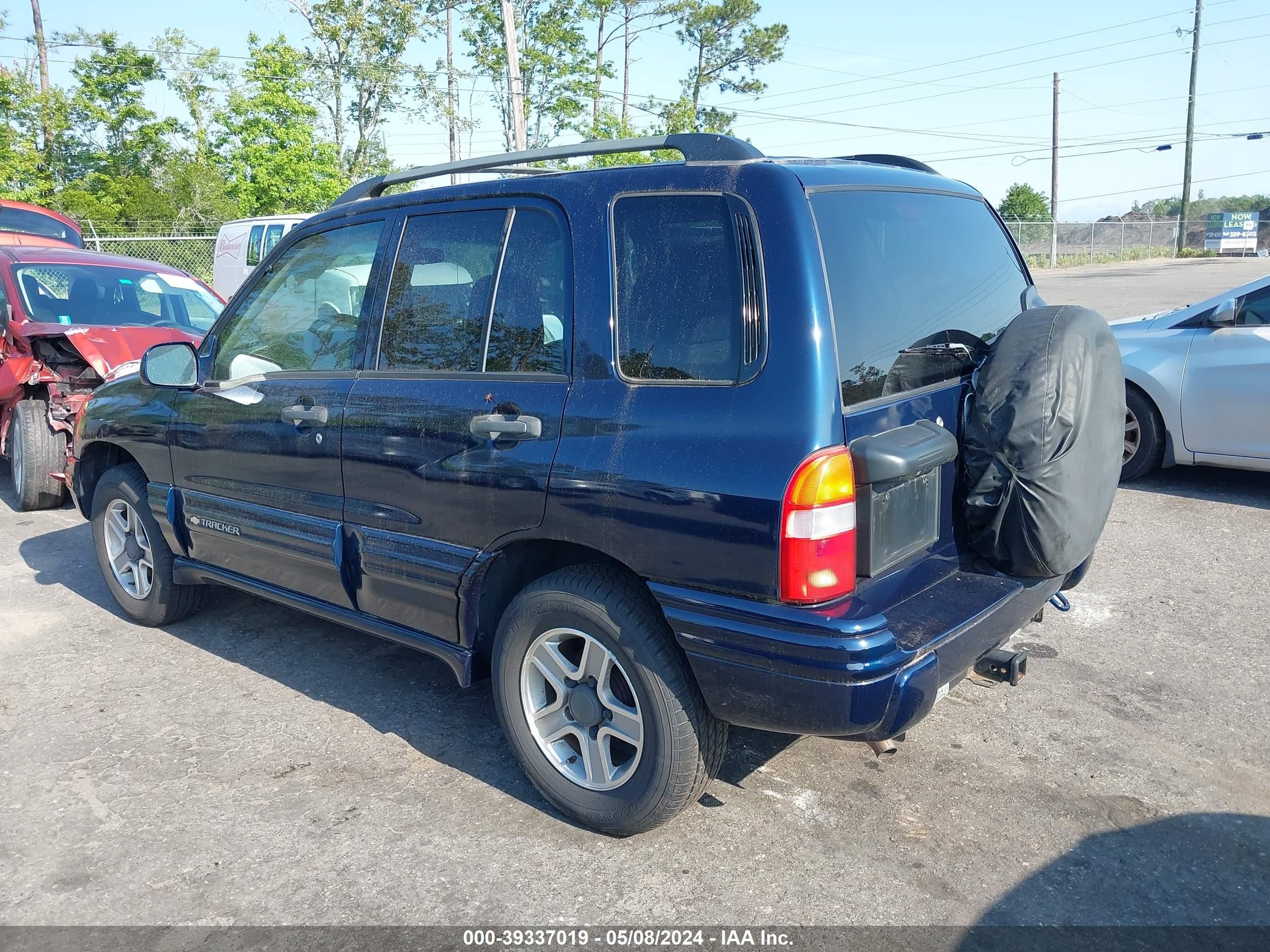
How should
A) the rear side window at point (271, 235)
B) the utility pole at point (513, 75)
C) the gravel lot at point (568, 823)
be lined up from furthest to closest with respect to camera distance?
the utility pole at point (513, 75)
the rear side window at point (271, 235)
the gravel lot at point (568, 823)

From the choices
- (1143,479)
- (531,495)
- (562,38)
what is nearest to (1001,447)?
(531,495)

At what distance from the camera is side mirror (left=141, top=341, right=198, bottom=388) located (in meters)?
4.23

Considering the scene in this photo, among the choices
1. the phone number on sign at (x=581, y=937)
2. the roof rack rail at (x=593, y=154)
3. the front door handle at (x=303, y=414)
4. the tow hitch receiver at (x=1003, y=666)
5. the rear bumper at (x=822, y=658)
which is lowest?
the phone number on sign at (x=581, y=937)

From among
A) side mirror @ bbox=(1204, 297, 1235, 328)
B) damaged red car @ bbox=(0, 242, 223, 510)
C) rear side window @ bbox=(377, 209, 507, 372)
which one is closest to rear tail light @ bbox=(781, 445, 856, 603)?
rear side window @ bbox=(377, 209, 507, 372)

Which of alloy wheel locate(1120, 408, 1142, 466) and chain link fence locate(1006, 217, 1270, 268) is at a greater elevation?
chain link fence locate(1006, 217, 1270, 268)

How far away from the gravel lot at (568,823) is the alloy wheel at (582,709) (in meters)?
0.22

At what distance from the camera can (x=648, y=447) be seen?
2756 mm

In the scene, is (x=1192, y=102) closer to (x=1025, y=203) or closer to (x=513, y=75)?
(x=1025, y=203)

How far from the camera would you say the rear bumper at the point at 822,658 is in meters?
2.50

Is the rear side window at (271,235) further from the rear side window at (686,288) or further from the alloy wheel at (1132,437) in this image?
the rear side window at (686,288)

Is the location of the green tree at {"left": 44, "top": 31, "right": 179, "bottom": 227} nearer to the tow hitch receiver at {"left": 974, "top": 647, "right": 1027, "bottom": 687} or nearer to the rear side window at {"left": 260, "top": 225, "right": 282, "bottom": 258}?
the rear side window at {"left": 260, "top": 225, "right": 282, "bottom": 258}

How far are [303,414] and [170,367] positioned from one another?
3.09 feet

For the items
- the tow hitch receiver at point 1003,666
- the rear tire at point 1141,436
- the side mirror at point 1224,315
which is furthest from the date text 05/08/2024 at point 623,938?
the side mirror at point 1224,315

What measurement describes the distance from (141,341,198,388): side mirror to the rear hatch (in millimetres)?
2863
